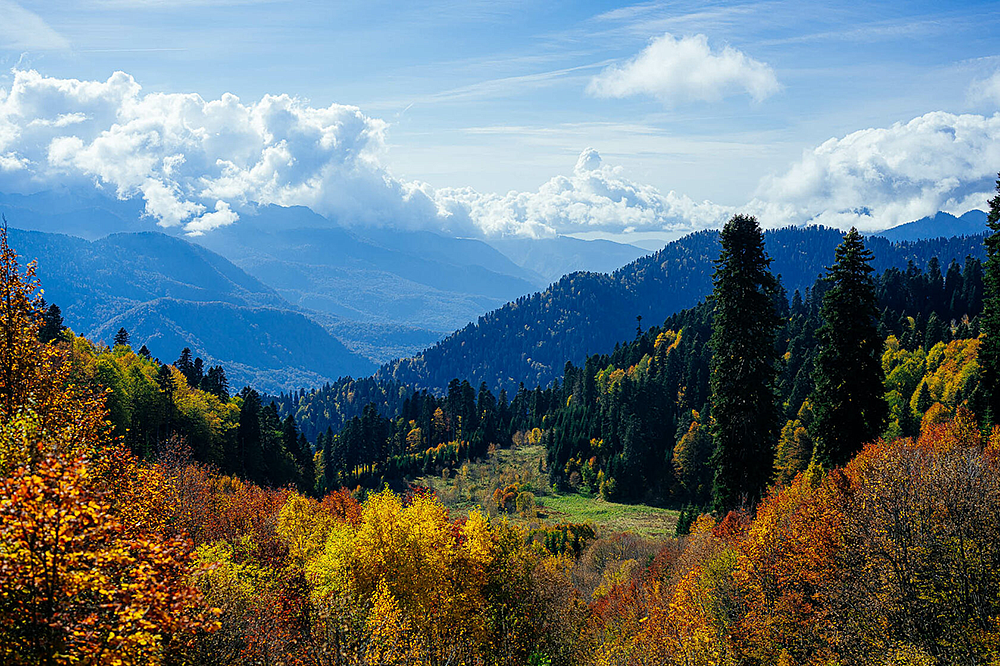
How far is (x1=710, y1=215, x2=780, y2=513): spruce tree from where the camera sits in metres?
36.9

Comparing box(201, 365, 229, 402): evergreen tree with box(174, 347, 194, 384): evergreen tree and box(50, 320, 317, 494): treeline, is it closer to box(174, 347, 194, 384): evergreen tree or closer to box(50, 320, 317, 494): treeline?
box(50, 320, 317, 494): treeline

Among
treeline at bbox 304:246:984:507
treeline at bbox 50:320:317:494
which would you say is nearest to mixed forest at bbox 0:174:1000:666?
treeline at bbox 50:320:317:494

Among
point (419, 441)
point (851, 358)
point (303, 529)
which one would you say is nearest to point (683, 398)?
point (419, 441)

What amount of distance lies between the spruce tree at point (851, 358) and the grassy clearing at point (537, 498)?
1948 inches

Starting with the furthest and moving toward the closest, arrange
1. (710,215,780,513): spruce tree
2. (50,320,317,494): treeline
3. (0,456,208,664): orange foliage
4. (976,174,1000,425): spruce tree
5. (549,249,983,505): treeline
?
(549,249,983,505): treeline, (50,320,317,494): treeline, (976,174,1000,425): spruce tree, (710,215,780,513): spruce tree, (0,456,208,664): orange foliage

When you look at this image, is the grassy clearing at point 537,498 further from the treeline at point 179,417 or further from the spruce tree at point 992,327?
the spruce tree at point 992,327

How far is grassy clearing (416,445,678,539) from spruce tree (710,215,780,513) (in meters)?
49.3

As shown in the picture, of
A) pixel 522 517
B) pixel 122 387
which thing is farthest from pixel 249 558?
pixel 522 517

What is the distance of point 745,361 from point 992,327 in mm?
19295

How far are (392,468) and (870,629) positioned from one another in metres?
138

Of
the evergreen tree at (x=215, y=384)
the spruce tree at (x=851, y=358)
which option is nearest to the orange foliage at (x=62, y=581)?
the spruce tree at (x=851, y=358)

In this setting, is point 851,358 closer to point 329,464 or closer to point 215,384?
point 215,384

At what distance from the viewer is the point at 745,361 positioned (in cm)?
3722

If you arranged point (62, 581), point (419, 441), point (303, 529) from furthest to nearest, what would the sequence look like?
point (419, 441)
point (303, 529)
point (62, 581)
